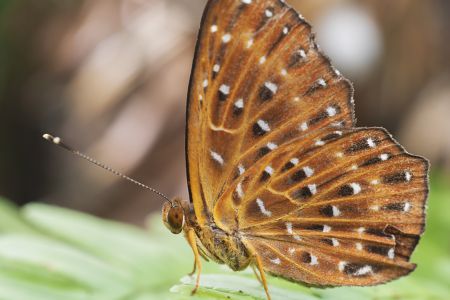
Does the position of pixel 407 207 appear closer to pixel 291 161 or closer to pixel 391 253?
pixel 391 253

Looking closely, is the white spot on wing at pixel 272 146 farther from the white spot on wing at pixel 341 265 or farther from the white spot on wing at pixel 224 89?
the white spot on wing at pixel 341 265

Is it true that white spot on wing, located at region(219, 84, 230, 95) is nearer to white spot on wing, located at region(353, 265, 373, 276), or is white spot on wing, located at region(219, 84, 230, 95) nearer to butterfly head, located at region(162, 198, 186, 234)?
butterfly head, located at region(162, 198, 186, 234)

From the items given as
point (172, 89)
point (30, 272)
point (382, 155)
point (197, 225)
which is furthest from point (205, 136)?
point (172, 89)

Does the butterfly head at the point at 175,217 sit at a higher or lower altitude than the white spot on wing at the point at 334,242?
higher

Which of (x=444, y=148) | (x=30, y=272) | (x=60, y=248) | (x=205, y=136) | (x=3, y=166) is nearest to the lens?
(x=205, y=136)

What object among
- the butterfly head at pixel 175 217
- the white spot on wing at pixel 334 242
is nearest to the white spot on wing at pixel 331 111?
the white spot on wing at pixel 334 242

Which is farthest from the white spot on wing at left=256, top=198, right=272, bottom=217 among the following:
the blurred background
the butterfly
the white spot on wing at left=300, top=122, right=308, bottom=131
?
the blurred background

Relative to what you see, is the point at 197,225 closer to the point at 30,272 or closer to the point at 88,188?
the point at 30,272
